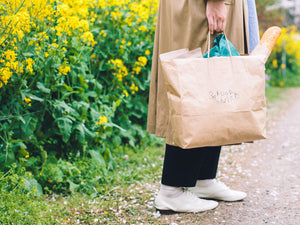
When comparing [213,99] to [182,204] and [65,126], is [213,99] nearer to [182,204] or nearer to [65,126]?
[182,204]

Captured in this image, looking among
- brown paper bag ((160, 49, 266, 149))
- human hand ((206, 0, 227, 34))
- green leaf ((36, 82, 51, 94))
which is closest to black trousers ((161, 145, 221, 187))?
brown paper bag ((160, 49, 266, 149))

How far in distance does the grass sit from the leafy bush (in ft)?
19.6

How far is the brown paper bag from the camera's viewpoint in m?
1.66

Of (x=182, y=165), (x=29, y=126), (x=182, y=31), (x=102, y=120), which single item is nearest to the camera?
(x=182, y=31)

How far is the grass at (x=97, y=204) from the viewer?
2.04 meters

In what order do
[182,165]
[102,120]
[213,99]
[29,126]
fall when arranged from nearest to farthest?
[213,99] < [182,165] < [29,126] < [102,120]

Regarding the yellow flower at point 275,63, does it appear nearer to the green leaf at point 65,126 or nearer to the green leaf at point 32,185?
the green leaf at point 65,126

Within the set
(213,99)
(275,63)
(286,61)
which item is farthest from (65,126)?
(286,61)

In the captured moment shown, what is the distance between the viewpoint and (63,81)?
2506 millimetres

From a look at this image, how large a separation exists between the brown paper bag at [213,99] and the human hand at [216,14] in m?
A: 0.23

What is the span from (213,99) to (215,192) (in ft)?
2.81

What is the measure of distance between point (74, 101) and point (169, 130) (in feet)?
3.17

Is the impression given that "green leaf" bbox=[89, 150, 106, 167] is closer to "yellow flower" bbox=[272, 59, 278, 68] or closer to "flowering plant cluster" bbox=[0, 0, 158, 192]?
"flowering plant cluster" bbox=[0, 0, 158, 192]

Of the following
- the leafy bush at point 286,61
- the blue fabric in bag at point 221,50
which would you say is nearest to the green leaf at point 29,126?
the blue fabric in bag at point 221,50
